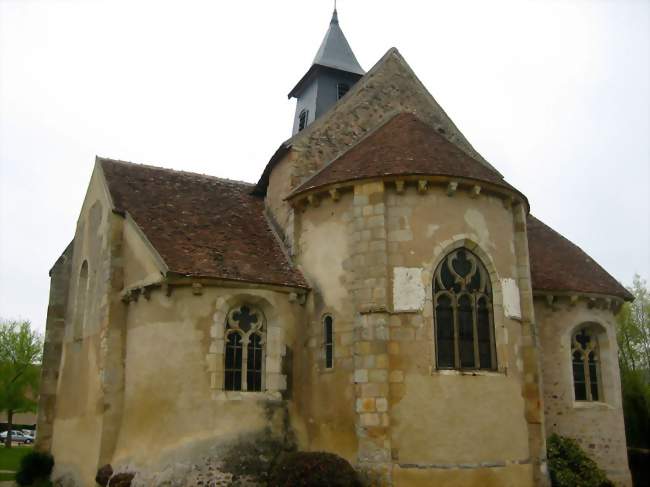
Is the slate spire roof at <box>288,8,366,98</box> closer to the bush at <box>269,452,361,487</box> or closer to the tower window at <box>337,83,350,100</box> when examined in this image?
the tower window at <box>337,83,350,100</box>

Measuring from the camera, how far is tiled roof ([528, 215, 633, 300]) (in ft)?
54.9

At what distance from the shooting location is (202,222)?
15.7 metres

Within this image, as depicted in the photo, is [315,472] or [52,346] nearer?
[315,472]

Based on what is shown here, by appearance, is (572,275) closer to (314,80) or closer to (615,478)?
(615,478)

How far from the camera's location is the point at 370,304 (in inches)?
501

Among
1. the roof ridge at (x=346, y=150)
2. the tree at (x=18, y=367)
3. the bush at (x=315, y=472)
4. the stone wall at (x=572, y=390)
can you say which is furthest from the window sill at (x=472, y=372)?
the tree at (x=18, y=367)

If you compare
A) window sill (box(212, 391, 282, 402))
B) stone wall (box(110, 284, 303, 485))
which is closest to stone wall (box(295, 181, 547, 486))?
window sill (box(212, 391, 282, 402))

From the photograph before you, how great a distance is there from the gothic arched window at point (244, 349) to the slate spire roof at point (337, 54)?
13781 millimetres

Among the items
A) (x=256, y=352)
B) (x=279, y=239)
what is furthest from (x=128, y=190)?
(x=256, y=352)

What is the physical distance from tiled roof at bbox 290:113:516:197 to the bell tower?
9325 mm

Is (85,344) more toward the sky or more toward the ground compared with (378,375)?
more toward the sky

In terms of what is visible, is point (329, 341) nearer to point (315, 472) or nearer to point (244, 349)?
point (244, 349)

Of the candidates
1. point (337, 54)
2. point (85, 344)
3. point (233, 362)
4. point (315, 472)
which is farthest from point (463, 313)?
point (337, 54)

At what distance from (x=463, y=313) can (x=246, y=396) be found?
4882 millimetres
